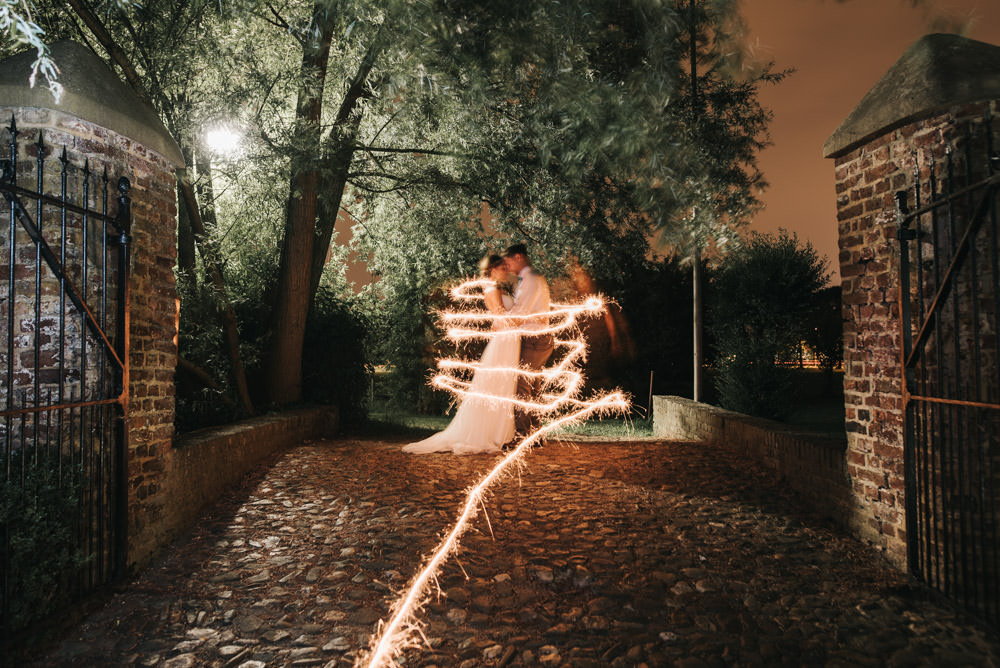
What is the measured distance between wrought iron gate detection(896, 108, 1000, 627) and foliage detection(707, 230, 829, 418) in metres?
→ 7.68

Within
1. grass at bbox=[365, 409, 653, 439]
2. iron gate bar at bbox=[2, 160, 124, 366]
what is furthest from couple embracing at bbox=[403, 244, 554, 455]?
iron gate bar at bbox=[2, 160, 124, 366]

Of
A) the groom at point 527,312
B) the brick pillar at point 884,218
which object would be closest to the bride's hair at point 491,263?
the groom at point 527,312

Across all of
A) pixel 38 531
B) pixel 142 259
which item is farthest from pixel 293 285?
pixel 38 531

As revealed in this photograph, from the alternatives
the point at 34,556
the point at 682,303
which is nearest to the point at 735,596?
the point at 34,556

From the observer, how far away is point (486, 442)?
7.66 metres

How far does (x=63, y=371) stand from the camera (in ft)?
12.3

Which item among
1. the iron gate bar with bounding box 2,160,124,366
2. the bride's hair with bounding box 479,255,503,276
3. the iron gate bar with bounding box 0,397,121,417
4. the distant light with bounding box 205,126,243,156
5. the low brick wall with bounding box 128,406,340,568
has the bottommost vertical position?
the low brick wall with bounding box 128,406,340,568

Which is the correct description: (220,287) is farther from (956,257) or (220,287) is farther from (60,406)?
(956,257)

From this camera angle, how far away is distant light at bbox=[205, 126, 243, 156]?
24.5 feet

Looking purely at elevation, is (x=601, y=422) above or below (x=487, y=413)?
below

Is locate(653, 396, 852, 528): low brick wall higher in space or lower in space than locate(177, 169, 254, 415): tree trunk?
lower

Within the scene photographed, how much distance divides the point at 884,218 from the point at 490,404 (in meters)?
4.98

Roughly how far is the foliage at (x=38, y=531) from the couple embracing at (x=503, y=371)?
4271 millimetres

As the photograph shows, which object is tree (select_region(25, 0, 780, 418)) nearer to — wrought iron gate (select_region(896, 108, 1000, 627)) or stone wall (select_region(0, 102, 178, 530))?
stone wall (select_region(0, 102, 178, 530))
